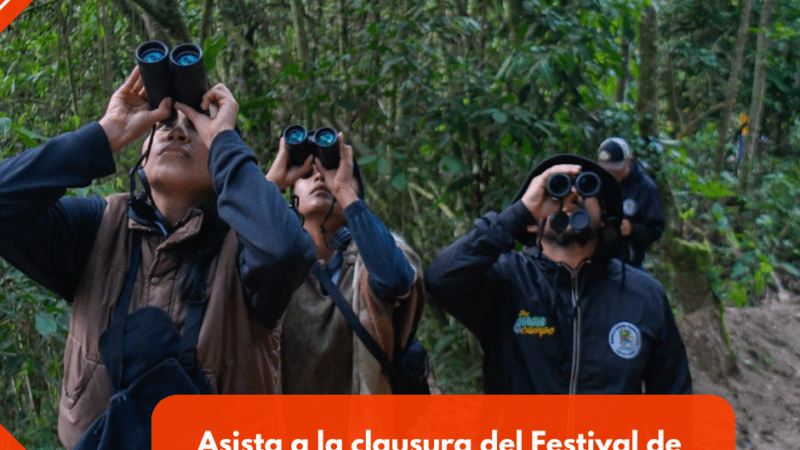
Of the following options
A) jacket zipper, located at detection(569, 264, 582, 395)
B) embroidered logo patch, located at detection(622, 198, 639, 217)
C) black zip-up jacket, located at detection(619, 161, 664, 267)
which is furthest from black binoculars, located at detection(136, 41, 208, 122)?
black zip-up jacket, located at detection(619, 161, 664, 267)

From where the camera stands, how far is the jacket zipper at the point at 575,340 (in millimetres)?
2742

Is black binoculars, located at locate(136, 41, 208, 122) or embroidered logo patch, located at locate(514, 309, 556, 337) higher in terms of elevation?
black binoculars, located at locate(136, 41, 208, 122)

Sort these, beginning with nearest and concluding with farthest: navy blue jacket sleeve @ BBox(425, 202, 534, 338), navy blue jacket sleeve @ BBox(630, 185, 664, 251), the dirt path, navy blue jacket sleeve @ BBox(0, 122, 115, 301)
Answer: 1. navy blue jacket sleeve @ BBox(0, 122, 115, 301)
2. navy blue jacket sleeve @ BBox(425, 202, 534, 338)
3. navy blue jacket sleeve @ BBox(630, 185, 664, 251)
4. the dirt path

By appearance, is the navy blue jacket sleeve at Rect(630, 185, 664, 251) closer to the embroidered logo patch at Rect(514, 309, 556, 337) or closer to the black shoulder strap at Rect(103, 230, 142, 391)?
the embroidered logo patch at Rect(514, 309, 556, 337)

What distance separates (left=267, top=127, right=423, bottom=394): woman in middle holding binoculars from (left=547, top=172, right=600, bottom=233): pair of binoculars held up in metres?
0.56

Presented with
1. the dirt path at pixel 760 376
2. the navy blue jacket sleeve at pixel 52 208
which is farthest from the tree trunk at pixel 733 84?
the navy blue jacket sleeve at pixel 52 208

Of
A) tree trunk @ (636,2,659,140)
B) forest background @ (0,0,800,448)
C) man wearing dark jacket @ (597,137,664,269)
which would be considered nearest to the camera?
forest background @ (0,0,800,448)

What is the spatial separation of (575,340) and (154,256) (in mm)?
1501

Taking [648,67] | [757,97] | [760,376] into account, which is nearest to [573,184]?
[648,67]

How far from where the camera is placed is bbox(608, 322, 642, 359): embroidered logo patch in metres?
2.75

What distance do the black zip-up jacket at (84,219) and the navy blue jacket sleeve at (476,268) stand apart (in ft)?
2.64

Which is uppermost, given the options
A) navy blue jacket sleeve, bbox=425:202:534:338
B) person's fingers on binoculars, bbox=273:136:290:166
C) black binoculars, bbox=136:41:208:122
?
black binoculars, bbox=136:41:208:122

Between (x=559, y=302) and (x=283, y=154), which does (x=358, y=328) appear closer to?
(x=283, y=154)

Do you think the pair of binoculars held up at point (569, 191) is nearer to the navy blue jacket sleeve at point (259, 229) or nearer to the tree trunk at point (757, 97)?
the navy blue jacket sleeve at point (259, 229)
